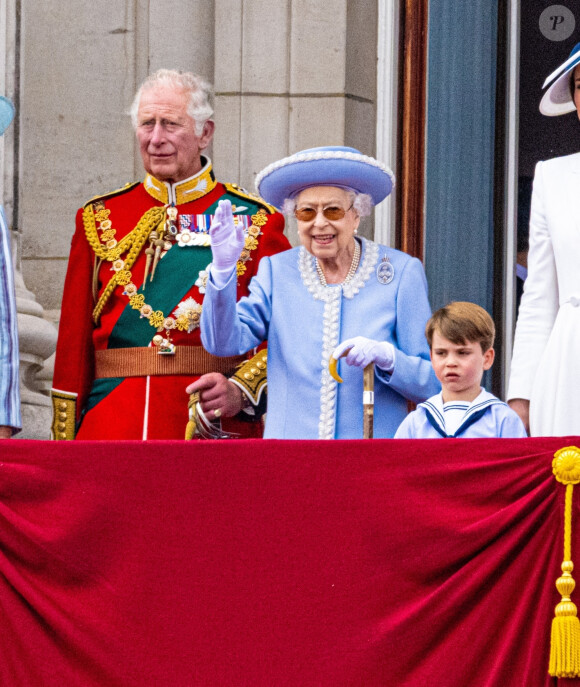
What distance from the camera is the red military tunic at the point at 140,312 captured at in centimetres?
529

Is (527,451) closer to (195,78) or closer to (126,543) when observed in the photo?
(126,543)

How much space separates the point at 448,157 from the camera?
6746 millimetres

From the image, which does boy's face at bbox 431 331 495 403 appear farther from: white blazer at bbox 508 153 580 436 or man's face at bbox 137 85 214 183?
man's face at bbox 137 85 214 183

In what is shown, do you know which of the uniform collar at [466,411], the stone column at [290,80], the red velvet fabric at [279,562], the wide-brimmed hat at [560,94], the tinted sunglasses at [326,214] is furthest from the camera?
the stone column at [290,80]

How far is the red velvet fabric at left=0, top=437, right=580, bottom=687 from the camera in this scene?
397cm

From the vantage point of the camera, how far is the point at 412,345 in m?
4.91

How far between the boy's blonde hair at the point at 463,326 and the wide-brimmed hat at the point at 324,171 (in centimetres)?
59

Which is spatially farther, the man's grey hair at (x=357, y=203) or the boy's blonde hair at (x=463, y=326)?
the man's grey hair at (x=357, y=203)

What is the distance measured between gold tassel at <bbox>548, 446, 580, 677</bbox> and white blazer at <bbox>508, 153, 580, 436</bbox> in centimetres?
46

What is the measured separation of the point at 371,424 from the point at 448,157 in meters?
2.16

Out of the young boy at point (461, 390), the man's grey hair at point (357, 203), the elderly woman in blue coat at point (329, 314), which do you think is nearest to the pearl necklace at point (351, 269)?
the elderly woman in blue coat at point (329, 314)

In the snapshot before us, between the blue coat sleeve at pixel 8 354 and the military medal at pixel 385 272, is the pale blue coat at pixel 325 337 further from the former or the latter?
the blue coat sleeve at pixel 8 354

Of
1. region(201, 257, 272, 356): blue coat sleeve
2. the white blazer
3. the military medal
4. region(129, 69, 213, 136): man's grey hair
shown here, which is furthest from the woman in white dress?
region(129, 69, 213, 136): man's grey hair

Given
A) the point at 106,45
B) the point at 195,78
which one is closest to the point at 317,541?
the point at 195,78
